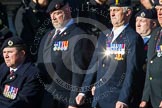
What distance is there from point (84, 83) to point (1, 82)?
1101 mm

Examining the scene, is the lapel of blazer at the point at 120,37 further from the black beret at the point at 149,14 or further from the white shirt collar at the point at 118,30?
the black beret at the point at 149,14

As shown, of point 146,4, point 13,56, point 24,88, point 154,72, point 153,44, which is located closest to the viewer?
point 154,72

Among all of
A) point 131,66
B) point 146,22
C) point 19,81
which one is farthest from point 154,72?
point 19,81

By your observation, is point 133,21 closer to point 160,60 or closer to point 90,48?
point 90,48

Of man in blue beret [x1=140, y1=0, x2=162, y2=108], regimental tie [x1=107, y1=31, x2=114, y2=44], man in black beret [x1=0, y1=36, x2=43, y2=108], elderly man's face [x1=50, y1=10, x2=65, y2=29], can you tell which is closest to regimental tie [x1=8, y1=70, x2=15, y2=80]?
man in black beret [x1=0, y1=36, x2=43, y2=108]

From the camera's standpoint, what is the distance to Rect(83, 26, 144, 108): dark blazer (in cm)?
525

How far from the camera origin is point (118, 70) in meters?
5.39

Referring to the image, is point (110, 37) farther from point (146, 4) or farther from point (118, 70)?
point (146, 4)

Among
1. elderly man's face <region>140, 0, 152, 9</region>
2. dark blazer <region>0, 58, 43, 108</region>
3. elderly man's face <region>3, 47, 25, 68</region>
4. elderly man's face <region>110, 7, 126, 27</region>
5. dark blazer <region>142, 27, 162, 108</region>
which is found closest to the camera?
dark blazer <region>142, 27, 162, 108</region>

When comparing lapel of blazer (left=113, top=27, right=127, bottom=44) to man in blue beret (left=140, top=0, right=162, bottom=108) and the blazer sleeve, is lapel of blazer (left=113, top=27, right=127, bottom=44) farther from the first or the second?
man in blue beret (left=140, top=0, right=162, bottom=108)

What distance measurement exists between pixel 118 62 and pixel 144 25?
0.70m

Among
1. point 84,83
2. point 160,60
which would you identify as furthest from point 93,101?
point 160,60

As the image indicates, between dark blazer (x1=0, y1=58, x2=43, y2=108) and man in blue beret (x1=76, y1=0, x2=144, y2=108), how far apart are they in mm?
550

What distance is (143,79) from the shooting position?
556 centimetres
